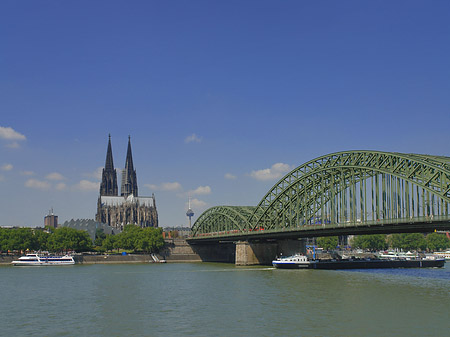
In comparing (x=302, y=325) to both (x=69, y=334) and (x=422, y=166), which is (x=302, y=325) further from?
(x=422, y=166)

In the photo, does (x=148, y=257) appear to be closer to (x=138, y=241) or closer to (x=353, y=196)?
(x=138, y=241)

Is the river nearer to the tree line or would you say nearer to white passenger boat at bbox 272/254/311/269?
white passenger boat at bbox 272/254/311/269

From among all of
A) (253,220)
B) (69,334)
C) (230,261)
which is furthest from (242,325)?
(230,261)

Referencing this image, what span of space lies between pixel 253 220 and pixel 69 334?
3476 inches

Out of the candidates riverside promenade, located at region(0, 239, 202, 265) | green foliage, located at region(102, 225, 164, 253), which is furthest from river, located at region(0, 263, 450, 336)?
green foliage, located at region(102, 225, 164, 253)

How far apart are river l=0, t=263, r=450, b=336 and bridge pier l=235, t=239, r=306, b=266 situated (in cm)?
4429

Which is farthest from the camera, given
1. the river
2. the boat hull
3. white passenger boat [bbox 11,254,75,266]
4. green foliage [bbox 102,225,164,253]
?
green foliage [bbox 102,225,164,253]

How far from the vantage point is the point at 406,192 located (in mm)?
76312

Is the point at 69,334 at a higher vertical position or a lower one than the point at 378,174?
lower

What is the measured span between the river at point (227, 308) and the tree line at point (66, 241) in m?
72.4

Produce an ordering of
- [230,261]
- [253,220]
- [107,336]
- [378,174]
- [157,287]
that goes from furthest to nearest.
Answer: [230,261] → [253,220] → [378,174] → [157,287] → [107,336]

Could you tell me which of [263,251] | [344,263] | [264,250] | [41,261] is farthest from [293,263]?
[41,261]

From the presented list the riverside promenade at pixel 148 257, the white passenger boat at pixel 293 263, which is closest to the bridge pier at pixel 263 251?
the white passenger boat at pixel 293 263

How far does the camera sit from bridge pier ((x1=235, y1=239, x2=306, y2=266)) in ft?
390
